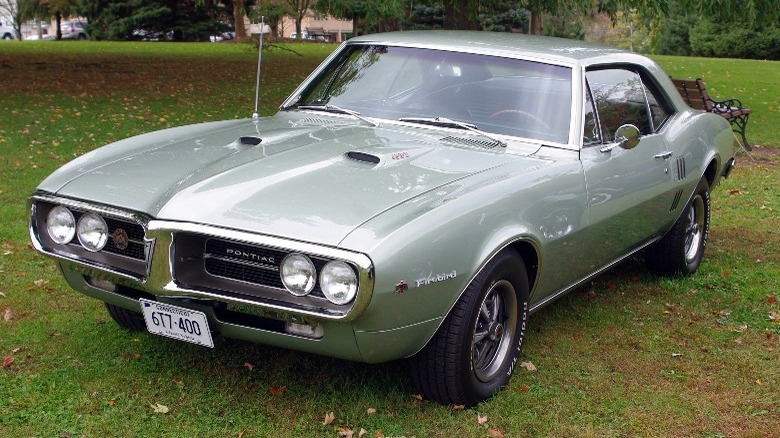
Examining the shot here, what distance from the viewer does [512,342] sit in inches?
171

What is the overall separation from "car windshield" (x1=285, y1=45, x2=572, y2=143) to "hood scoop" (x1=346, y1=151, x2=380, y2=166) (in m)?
0.71

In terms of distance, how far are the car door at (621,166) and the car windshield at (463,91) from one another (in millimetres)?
212

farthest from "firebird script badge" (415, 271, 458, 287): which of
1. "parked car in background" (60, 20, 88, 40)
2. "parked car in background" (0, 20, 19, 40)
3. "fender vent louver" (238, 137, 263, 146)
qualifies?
"parked car in background" (0, 20, 19, 40)

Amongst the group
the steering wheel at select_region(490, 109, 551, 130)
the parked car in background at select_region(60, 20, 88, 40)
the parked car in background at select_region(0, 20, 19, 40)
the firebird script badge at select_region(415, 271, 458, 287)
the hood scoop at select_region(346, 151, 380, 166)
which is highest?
the steering wheel at select_region(490, 109, 551, 130)

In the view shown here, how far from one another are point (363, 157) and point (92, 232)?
125cm

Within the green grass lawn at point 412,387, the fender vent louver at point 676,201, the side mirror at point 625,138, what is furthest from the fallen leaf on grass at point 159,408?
the fender vent louver at point 676,201

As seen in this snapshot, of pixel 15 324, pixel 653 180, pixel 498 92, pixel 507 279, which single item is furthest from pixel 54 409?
pixel 653 180

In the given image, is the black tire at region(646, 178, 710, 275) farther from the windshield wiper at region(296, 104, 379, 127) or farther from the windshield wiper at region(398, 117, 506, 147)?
the windshield wiper at region(296, 104, 379, 127)

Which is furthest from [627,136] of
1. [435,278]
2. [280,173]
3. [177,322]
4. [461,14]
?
[461,14]

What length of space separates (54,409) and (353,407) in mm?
1288

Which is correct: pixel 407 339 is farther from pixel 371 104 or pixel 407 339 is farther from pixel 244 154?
pixel 371 104

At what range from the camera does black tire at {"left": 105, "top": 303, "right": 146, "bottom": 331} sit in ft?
15.7

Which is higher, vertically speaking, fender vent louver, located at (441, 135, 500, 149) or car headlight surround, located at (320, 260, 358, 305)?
fender vent louver, located at (441, 135, 500, 149)

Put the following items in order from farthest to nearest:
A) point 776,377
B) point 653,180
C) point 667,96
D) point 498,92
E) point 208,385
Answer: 1. point 667,96
2. point 653,180
3. point 498,92
4. point 776,377
5. point 208,385
